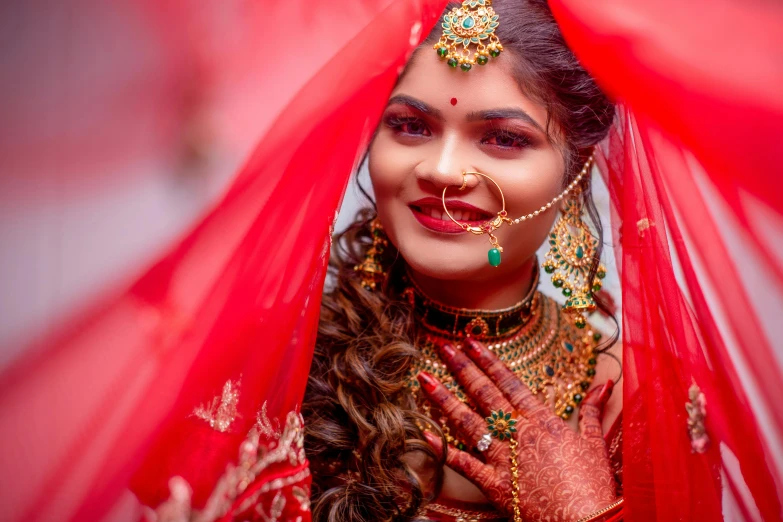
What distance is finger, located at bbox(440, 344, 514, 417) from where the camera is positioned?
1.48 metres

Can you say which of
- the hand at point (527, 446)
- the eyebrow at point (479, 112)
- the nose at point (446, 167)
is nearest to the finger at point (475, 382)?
the hand at point (527, 446)

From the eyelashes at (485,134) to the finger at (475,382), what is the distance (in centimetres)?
44

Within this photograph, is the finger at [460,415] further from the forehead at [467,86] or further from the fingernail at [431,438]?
the forehead at [467,86]

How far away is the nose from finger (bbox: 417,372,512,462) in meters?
0.41

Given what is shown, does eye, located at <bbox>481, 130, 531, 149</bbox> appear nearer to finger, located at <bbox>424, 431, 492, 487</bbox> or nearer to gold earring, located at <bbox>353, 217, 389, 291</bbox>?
gold earring, located at <bbox>353, 217, 389, 291</bbox>

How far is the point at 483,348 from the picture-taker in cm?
154

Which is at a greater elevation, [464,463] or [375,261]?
[375,261]

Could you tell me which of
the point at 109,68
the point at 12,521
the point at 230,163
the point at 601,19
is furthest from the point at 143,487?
the point at 601,19

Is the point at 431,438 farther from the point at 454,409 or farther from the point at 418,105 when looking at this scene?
the point at 418,105

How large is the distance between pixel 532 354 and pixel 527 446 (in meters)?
0.25

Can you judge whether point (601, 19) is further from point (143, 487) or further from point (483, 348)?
point (143, 487)

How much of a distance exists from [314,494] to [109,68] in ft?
2.77

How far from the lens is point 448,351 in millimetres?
1545

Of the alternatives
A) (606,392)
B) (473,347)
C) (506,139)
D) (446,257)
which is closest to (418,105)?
(506,139)
